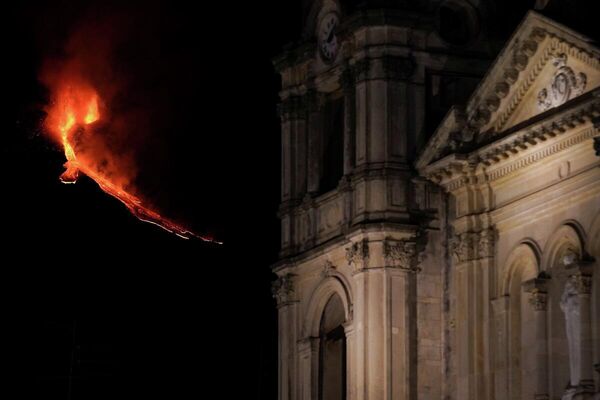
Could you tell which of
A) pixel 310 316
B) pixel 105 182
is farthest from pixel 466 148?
pixel 105 182

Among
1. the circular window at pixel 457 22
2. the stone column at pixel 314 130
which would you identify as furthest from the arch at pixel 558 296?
the stone column at pixel 314 130

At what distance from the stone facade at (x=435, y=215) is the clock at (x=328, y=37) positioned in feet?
0.15

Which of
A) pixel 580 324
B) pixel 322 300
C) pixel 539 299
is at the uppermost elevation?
pixel 322 300

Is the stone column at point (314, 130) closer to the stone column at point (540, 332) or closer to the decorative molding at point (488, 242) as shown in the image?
the decorative molding at point (488, 242)

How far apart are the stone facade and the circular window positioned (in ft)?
1.13

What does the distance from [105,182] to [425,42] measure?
33.4 ft

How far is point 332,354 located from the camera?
61812 millimetres

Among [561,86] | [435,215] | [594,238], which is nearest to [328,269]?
[435,215]

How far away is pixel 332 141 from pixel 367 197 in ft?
12.5

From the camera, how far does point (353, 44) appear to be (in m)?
60.0

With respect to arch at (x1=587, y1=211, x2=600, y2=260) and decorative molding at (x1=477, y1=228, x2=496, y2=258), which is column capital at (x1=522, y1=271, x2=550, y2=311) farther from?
decorative molding at (x1=477, y1=228, x2=496, y2=258)

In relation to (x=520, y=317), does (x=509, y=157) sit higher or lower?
higher

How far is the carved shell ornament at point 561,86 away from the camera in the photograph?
2106 inches

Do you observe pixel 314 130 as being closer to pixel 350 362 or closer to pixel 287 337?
pixel 287 337
